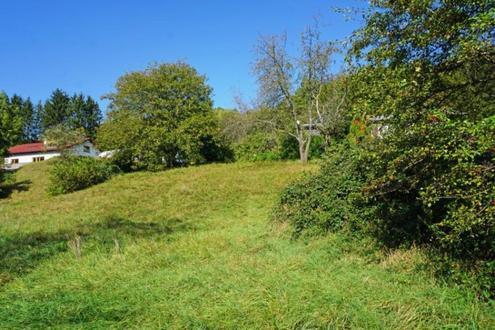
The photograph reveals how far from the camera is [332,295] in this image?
4.00 meters

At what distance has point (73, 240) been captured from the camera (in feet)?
25.7

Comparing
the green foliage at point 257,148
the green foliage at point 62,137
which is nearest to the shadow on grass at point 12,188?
the green foliage at point 62,137

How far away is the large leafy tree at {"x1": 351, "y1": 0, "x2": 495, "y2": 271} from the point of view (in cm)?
344

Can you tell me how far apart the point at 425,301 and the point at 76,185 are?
18.7m

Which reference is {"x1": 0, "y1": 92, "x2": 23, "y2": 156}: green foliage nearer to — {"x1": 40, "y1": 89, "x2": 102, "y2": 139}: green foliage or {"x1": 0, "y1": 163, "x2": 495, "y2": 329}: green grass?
{"x1": 0, "y1": 163, "x2": 495, "y2": 329}: green grass

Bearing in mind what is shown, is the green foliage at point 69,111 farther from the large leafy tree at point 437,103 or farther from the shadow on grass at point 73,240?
the large leafy tree at point 437,103

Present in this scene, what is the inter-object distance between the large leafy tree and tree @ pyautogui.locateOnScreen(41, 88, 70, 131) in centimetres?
7117

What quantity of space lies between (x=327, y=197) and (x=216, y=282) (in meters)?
3.49

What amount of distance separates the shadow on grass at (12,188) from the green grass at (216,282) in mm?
13521

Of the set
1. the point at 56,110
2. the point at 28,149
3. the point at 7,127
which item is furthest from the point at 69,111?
the point at 7,127

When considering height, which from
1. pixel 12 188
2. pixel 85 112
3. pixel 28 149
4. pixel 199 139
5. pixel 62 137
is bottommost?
pixel 12 188

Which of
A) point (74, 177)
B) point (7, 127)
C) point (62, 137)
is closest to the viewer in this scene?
point (74, 177)

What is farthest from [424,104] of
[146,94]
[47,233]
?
[146,94]

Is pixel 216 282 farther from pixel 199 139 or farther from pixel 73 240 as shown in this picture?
pixel 199 139
